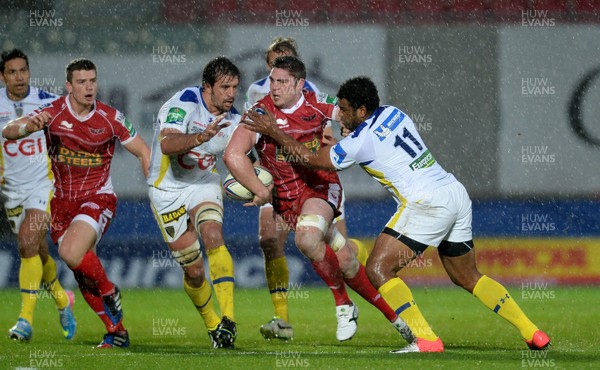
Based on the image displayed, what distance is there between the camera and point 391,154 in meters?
8.27

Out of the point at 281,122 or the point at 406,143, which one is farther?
the point at 281,122

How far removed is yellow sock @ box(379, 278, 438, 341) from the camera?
8.19 meters

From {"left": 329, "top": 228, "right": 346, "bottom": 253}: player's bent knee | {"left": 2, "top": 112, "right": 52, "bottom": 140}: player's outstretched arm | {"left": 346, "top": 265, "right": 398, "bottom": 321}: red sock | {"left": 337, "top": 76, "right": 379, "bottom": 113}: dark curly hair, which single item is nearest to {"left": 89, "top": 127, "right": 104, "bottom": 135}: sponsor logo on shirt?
{"left": 2, "top": 112, "right": 52, "bottom": 140}: player's outstretched arm

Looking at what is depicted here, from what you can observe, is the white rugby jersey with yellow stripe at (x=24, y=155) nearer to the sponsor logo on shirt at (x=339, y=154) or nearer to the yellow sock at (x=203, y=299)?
the yellow sock at (x=203, y=299)

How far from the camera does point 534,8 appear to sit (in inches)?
578

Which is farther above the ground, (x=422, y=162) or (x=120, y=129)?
(x=120, y=129)

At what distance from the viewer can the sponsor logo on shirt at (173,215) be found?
941 cm

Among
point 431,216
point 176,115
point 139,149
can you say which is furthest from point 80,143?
point 431,216

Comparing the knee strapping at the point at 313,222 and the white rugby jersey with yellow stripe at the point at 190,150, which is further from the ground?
the white rugby jersey with yellow stripe at the point at 190,150

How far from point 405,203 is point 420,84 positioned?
6.55 meters

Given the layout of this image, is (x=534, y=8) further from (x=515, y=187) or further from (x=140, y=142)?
(x=140, y=142)

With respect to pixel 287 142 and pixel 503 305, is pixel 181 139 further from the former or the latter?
pixel 503 305

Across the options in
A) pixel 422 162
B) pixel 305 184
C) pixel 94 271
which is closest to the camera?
pixel 422 162

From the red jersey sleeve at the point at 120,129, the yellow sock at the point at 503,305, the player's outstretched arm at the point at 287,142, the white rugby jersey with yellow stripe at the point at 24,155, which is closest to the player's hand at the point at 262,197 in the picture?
the player's outstretched arm at the point at 287,142
